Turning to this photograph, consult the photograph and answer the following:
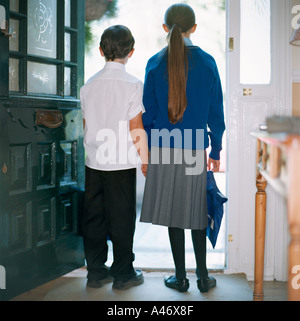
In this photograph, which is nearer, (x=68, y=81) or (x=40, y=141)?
(x=40, y=141)

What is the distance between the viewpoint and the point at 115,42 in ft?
7.54

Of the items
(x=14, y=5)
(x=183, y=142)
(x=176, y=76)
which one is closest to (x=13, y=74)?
(x=14, y=5)

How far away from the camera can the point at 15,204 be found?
7.32 feet

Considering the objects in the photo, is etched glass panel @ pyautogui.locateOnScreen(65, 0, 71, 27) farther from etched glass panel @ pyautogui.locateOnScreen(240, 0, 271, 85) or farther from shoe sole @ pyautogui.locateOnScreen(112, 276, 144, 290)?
shoe sole @ pyautogui.locateOnScreen(112, 276, 144, 290)

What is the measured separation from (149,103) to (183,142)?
28 cm

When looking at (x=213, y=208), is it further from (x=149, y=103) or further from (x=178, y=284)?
(x=149, y=103)

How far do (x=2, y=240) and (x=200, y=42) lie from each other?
622cm

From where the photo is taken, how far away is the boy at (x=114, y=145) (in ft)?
7.50

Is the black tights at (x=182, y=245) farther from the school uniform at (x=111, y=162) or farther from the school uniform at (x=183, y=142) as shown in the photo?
the school uniform at (x=111, y=162)

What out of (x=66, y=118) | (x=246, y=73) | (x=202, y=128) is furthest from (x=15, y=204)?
(x=246, y=73)

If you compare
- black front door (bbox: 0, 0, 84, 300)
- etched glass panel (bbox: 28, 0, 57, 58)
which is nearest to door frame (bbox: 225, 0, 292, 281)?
black front door (bbox: 0, 0, 84, 300)

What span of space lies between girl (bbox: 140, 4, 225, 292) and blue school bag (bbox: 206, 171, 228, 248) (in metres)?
0.03

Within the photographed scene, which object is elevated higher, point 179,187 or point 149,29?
point 149,29

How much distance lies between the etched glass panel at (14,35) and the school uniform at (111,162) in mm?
408
